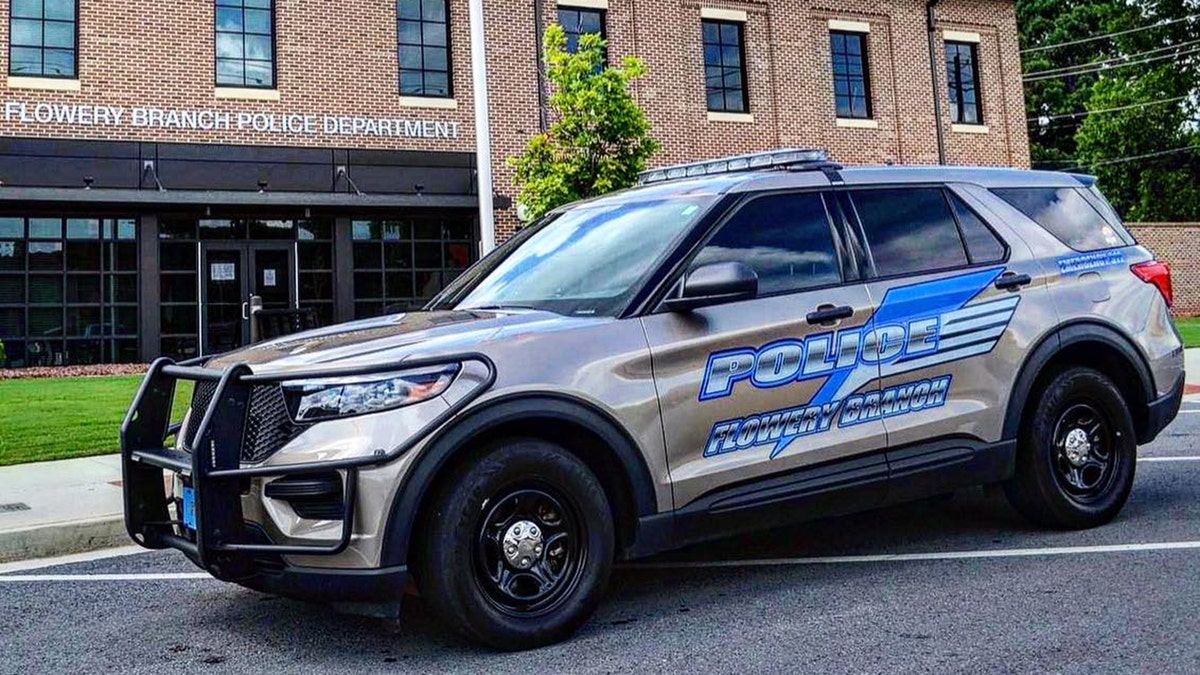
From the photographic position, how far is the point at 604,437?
4.04m

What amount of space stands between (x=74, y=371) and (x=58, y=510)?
11164 mm

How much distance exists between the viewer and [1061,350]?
5410 millimetres

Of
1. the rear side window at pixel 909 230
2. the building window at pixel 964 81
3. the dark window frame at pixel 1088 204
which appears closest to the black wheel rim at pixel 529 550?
the rear side window at pixel 909 230

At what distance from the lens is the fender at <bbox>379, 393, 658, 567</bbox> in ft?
11.9

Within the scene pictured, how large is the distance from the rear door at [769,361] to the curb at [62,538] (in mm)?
3804

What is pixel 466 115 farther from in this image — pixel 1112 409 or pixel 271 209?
pixel 1112 409

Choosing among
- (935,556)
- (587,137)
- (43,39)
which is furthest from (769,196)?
(43,39)

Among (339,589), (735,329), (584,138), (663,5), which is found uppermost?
(663,5)

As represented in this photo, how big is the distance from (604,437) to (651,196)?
4.90 feet

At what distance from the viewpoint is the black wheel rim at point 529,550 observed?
152 inches

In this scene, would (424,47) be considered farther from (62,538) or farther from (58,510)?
(62,538)

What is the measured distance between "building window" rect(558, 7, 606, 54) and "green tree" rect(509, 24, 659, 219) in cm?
707

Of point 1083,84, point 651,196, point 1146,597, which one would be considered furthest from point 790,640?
point 1083,84

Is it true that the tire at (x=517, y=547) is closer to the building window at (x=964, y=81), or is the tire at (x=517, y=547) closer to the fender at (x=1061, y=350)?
the fender at (x=1061, y=350)
